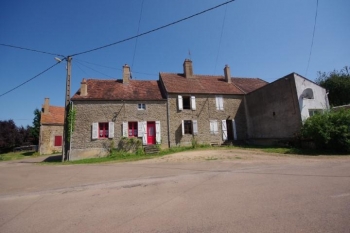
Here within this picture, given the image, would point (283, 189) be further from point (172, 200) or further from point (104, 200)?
point (104, 200)

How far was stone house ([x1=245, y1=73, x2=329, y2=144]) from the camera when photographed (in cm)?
1380

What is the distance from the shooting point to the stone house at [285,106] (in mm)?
13797

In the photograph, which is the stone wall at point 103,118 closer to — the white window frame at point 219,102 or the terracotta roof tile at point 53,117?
the white window frame at point 219,102

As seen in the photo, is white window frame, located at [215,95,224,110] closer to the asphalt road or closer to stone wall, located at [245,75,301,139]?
stone wall, located at [245,75,301,139]

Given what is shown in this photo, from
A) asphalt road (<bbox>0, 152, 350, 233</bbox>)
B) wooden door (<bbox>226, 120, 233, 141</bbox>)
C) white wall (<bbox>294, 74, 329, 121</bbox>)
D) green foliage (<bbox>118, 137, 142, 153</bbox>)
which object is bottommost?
asphalt road (<bbox>0, 152, 350, 233</bbox>)

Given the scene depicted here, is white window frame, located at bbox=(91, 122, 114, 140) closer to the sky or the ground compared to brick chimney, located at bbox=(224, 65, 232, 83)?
closer to the ground

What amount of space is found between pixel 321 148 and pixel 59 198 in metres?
13.6

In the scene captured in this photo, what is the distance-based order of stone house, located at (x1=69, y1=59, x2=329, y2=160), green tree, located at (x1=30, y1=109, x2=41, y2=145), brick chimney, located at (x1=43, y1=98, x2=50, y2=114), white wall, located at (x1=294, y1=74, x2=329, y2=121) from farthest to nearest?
green tree, located at (x1=30, y1=109, x2=41, y2=145)
brick chimney, located at (x1=43, y1=98, x2=50, y2=114)
stone house, located at (x1=69, y1=59, x2=329, y2=160)
white wall, located at (x1=294, y1=74, x2=329, y2=121)

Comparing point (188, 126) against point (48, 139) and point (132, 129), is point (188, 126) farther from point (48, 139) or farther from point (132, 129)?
point (48, 139)

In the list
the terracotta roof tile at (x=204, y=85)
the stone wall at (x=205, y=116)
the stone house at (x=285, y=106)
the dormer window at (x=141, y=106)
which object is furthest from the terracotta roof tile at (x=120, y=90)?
the stone house at (x=285, y=106)

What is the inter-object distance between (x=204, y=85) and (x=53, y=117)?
1944 cm

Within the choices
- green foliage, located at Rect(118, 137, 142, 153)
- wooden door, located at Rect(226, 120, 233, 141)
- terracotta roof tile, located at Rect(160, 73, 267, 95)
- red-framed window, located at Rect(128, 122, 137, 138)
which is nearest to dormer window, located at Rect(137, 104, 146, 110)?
red-framed window, located at Rect(128, 122, 137, 138)

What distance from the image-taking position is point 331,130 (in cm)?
1099

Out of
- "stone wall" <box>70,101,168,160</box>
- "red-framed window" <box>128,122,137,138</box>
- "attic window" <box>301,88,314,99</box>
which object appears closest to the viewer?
"attic window" <box>301,88,314,99</box>
